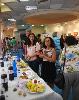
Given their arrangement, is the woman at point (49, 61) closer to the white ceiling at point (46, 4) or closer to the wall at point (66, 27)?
the white ceiling at point (46, 4)

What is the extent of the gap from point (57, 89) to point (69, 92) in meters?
0.20

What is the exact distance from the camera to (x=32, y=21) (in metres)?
9.07

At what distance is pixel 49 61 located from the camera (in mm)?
4238

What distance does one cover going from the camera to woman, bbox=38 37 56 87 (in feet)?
13.8

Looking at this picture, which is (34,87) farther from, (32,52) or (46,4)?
(46,4)

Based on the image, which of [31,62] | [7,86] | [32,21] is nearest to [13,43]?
[32,21]

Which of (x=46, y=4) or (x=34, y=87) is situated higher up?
(x=46, y=4)

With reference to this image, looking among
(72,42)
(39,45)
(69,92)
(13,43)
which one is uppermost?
(72,42)

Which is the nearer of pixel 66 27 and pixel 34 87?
pixel 34 87

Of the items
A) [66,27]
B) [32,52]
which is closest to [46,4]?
[32,52]

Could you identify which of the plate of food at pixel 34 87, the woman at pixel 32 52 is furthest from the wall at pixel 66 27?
the plate of food at pixel 34 87

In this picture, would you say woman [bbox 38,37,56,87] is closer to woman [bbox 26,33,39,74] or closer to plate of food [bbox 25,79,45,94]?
woman [bbox 26,33,39,74]

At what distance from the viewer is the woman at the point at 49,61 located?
421 cm

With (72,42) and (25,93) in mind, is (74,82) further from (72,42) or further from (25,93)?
(25,93)
